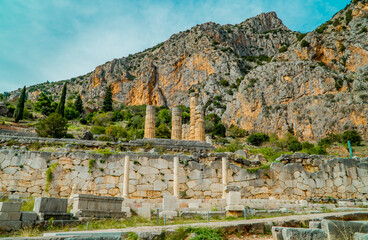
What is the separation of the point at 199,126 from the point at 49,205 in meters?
21.0

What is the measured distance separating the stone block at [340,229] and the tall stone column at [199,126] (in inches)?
872

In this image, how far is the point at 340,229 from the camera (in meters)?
6.06

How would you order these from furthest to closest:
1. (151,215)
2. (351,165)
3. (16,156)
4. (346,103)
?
(346,103)
(351,165)
(16,156)
(151,215)

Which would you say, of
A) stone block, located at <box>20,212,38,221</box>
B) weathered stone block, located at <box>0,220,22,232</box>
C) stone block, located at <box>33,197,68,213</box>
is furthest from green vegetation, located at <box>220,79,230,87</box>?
weathered stone block, located at <box>0,220,22,232</box>

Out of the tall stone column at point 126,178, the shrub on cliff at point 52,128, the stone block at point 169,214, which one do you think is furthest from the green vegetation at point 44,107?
the stone block at point 169,214

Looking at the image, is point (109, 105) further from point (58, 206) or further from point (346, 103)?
point (58, 206)

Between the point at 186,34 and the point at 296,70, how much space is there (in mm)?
61361

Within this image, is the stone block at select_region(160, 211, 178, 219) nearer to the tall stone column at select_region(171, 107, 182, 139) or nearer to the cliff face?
the tall stone column at select_region(171, 107, 182, 139)

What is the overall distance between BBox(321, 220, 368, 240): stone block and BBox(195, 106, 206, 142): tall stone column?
22158 millimetres

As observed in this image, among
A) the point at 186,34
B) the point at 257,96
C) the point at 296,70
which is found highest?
the point at 186,34

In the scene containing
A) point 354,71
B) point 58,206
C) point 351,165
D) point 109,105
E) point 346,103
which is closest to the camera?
point 58,206

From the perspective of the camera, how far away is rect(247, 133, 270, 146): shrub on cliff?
56950 mm

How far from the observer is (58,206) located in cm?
916

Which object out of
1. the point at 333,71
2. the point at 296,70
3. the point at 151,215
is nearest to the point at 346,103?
the point at 333,71
